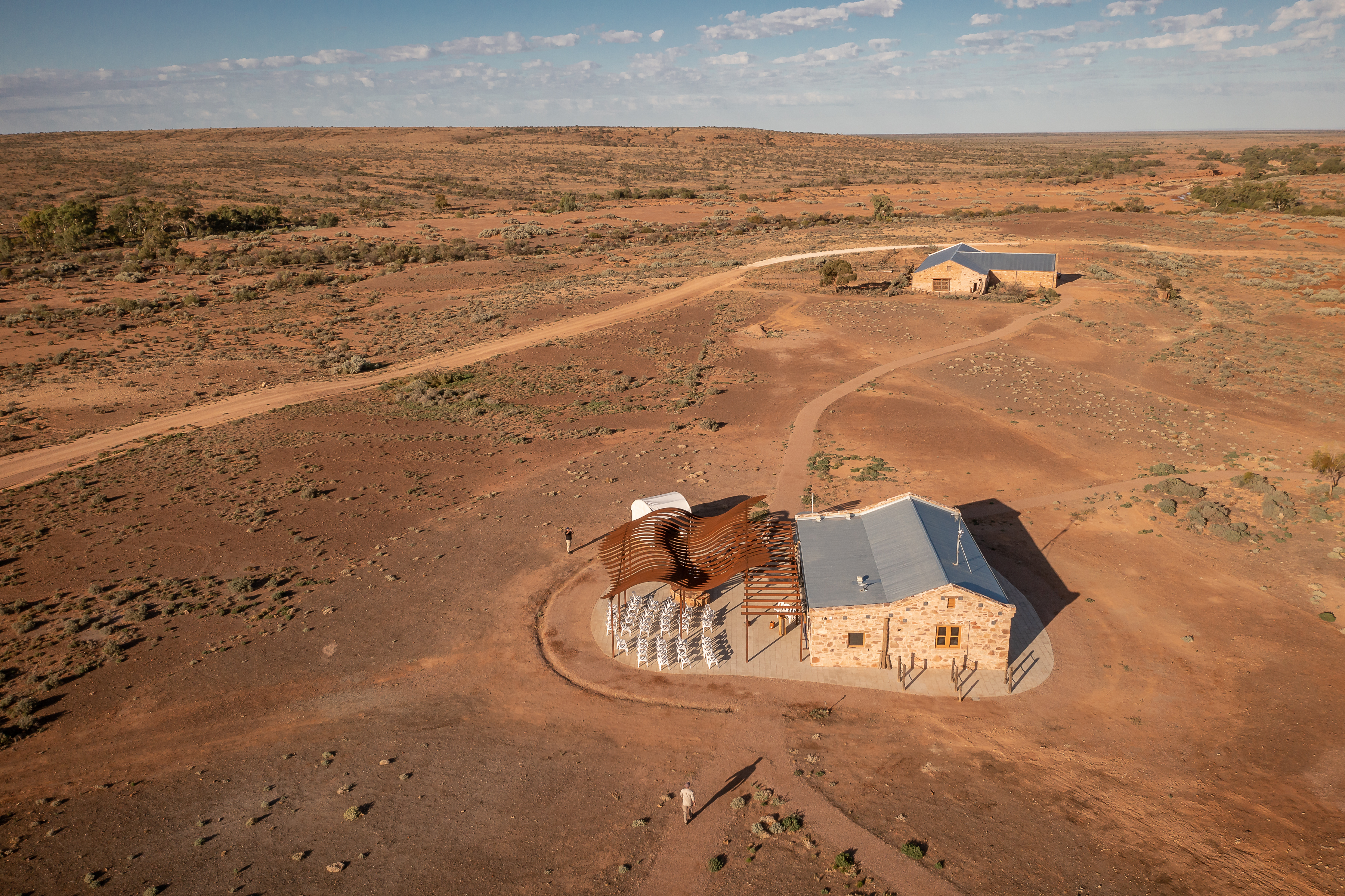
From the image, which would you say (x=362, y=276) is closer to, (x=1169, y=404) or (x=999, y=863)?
(x=1169, y=404)

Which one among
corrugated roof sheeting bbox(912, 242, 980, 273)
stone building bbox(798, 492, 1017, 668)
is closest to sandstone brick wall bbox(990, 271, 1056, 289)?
corrugated roof sheeting bbox(912, 242, 980, 273)

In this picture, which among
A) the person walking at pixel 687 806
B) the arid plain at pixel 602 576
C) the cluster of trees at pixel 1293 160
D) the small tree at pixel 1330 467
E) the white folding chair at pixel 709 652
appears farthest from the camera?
the cluster of trees at pixel 1293 160

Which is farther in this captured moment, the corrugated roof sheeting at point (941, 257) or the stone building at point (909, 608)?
the corrugated roof sheeting at point (941, 257)

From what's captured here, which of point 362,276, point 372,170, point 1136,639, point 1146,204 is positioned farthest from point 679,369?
point 372,170

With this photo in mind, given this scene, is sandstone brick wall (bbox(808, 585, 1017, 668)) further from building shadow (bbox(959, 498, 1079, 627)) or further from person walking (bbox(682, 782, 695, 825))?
person walking (bbox(682, 782, 695, 825))

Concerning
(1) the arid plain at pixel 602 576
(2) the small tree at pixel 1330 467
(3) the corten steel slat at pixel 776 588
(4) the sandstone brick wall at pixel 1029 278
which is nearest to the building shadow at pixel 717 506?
(1) the arid plain at pixel 602 576

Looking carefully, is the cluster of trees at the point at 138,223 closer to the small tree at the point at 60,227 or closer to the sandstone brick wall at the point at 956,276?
the small tree at the point at 60,227
